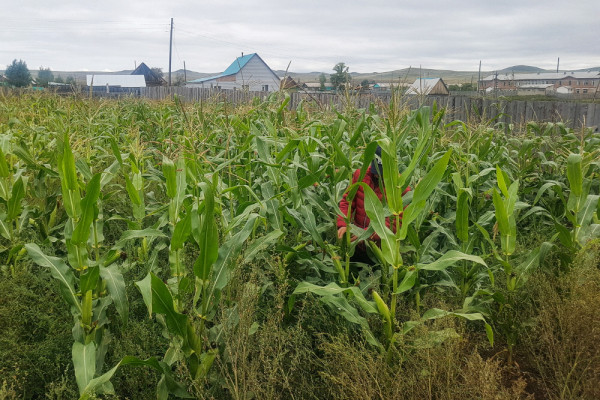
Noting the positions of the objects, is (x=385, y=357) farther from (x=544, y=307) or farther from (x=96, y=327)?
(x=96, y=327)

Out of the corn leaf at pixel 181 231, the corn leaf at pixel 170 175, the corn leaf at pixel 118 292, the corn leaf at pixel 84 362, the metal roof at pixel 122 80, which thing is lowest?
the corn leaf at pixel 84 362

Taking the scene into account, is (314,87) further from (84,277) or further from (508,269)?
(84,277)

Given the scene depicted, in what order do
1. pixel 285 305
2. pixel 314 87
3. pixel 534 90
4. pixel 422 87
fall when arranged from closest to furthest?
pixel 285 305, pixel 422 87, pixel 314 87, pixel 534 90

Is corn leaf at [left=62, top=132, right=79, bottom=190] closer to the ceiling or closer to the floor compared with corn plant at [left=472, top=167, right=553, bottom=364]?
closer to the ceiling

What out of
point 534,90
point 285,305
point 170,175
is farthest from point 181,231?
point 534,90

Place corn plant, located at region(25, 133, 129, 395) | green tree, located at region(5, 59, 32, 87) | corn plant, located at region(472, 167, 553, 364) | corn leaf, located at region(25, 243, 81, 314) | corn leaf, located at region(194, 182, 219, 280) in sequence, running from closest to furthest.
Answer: corn leaf, located at region(194, 182, 219, 280)
corn plant, located at region(25, 133, 129, 395)
corn leaf, located at region(25, 243, 81, 314)
corn plant, located at region(472, 167, 553, 364)
green tree, located at region(5, 59, 32, 87)

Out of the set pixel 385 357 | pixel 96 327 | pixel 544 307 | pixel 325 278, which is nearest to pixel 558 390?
pixel 544 307

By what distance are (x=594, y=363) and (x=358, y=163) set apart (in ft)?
7.15

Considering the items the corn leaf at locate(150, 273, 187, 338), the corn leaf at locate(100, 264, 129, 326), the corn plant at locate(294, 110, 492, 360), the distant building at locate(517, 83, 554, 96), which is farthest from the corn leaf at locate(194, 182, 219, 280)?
the distant building at locate(517, 83, 554, 96)

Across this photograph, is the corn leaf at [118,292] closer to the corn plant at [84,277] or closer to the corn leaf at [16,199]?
the corn plant at [84,277]

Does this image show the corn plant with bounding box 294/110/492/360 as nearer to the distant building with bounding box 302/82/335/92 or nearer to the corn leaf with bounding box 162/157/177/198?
the corn leaf with bounding box 162/157/177/198

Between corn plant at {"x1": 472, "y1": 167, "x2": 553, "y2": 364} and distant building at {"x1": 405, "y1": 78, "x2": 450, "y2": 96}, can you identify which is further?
distant building at {"x1": 405, "y1": 78, "x2": 450, "y2": 96}

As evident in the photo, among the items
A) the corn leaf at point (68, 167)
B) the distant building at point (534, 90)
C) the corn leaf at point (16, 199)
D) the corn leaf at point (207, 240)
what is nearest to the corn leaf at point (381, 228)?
the corn leaf at point (207, 240)

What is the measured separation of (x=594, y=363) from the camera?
8.25 feet
